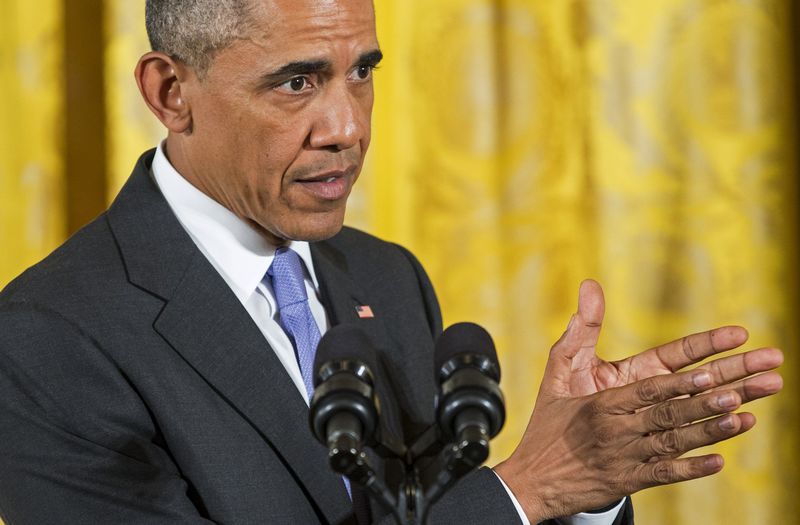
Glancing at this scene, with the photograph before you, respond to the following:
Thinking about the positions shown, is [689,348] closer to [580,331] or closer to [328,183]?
[580,331]

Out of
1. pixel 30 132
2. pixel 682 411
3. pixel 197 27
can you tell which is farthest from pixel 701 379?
pixel 30 132

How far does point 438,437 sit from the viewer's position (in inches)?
35.4

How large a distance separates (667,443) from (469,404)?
0.40 meters

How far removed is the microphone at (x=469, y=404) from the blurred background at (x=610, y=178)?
1.29 metres

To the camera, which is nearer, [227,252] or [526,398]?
[227,252]

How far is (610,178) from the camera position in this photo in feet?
7.30

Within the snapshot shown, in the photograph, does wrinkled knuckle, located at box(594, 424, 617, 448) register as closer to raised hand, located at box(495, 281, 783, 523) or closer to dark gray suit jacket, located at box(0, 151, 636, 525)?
raised hand, located at box(495, 281, 783, 523)

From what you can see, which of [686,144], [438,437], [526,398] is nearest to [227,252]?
[438,437]

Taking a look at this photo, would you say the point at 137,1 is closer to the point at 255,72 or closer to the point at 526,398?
the point at 255,72

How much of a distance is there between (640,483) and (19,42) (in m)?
1.45

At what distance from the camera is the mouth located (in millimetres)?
1333

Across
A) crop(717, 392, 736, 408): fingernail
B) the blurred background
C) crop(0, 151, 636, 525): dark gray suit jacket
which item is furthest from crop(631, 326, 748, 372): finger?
the blurred background

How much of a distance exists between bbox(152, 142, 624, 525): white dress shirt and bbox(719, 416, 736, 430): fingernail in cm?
30

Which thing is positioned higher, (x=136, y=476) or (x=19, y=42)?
(x=19, y=42)
